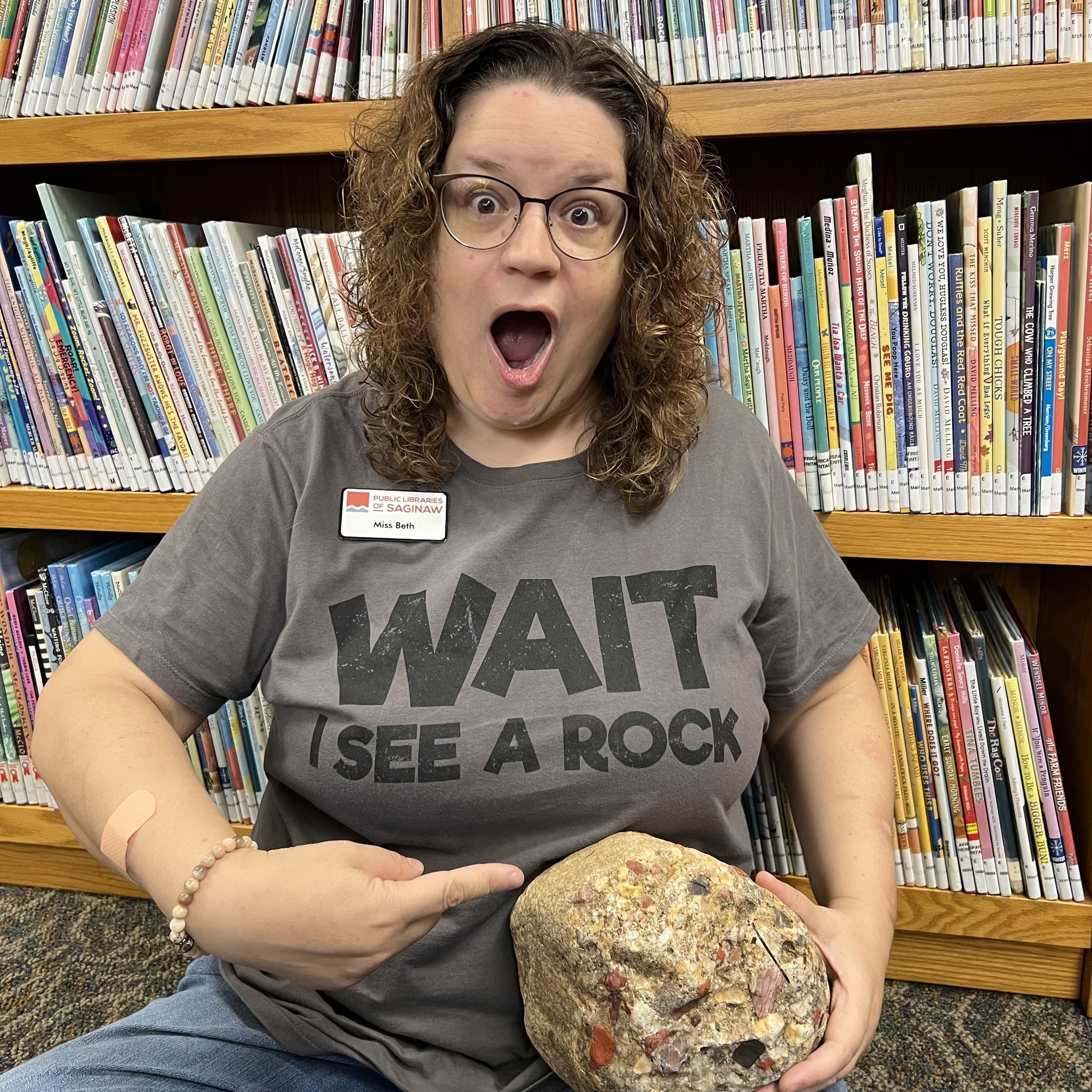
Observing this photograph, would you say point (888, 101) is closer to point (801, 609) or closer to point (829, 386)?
point (829, 386)

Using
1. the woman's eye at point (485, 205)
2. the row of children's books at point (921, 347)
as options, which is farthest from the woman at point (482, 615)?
the row of children's books at point (921, 347)

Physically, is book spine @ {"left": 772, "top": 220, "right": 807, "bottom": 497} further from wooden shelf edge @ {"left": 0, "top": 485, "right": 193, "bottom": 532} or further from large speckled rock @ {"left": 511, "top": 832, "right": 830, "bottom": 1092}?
wooden shelf edge @ {"left": 0, "top": 485, "right": 193, "bottom": 532}

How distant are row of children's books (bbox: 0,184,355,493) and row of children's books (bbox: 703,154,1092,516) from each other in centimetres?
56

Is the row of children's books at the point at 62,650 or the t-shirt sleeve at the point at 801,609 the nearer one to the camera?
the t-shirt sleeve at the point at 801,609

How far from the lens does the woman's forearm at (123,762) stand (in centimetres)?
77

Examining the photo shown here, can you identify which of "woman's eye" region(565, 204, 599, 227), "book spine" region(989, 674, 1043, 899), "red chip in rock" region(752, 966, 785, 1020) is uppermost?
"woman's eye" region(565, 204, 599, 227)

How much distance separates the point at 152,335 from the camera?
4.41ft

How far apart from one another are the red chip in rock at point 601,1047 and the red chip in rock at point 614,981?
3 centimetres

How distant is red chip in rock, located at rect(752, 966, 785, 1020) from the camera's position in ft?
2.33

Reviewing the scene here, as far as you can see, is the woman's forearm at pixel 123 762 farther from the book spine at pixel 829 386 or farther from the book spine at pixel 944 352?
Answer: the book spine at pixel 944 352

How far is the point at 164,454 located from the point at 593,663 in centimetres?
85

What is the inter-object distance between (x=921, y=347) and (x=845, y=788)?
55 cm

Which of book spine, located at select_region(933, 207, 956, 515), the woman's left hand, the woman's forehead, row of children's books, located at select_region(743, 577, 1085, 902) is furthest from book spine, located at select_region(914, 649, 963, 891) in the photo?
the woman's forehead

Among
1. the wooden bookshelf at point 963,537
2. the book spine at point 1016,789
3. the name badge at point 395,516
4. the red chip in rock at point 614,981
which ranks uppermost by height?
the name badge at point 395,516
